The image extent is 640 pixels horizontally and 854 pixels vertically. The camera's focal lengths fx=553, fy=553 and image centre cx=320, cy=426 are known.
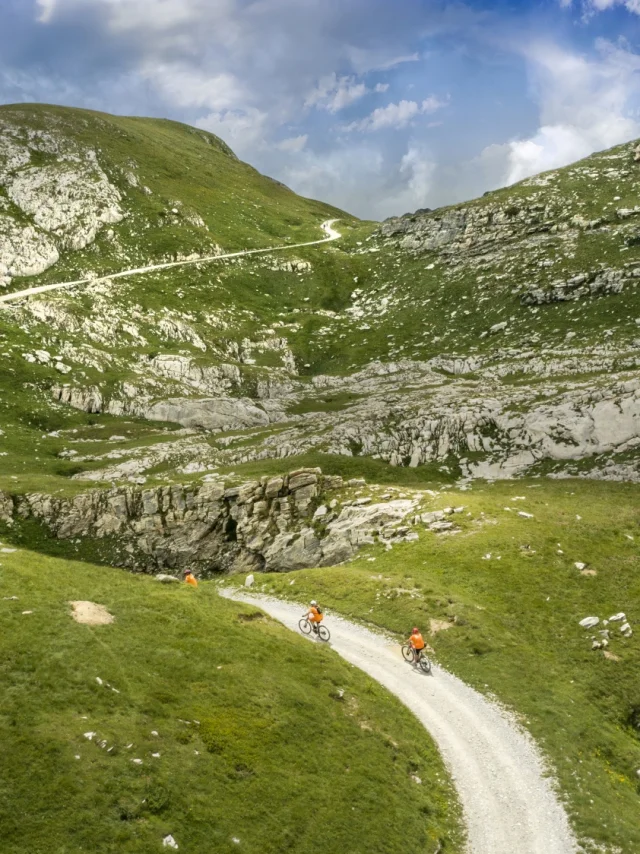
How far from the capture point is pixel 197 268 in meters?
155

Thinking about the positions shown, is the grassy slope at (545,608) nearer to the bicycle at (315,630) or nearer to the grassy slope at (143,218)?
the bicycle at (315,630)

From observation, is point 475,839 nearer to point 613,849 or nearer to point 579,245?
point 613,849

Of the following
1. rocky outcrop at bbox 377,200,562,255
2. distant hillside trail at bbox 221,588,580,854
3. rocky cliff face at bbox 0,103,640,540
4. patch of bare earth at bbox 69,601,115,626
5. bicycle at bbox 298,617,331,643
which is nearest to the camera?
distant hillside trail at bbox 221,588,580,854

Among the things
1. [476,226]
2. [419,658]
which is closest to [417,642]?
[419,658]

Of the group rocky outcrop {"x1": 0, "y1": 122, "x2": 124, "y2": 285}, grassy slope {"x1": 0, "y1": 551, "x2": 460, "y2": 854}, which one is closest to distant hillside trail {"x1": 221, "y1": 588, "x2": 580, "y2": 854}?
grassy slope {"x1": 0, "y1": 551, "x2": 460, "y2": 854}

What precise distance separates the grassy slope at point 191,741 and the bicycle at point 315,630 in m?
5.34

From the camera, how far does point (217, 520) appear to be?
62719 millimetres

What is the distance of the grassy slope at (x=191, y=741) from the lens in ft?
54.7

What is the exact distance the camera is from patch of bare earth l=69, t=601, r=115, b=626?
25511mm

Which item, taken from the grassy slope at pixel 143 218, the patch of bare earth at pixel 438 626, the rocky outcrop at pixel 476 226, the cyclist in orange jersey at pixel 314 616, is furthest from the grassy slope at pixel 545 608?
the grassy slope at pixel 143 218

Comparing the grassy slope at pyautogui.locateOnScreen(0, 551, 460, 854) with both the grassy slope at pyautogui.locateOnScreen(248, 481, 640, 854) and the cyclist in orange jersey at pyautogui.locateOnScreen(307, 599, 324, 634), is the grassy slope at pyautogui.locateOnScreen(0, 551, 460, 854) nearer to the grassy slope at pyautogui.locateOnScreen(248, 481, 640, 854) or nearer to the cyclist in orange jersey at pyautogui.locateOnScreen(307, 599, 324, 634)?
the cyclist in orange jersey at pyautogui.locateOnScreen(307, 599, 324, 634)

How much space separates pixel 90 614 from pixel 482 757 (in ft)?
64.0

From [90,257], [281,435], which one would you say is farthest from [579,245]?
[90,257]

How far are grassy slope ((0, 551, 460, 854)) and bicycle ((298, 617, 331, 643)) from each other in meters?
5.34
